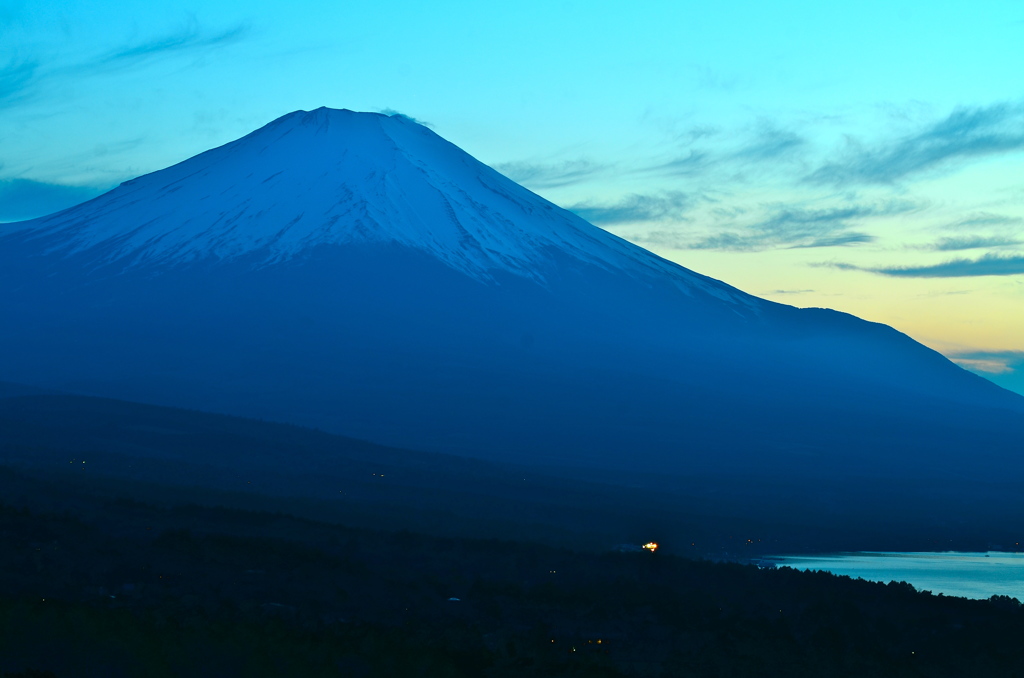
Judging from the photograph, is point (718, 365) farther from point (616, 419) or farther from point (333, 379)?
point (333, 379)

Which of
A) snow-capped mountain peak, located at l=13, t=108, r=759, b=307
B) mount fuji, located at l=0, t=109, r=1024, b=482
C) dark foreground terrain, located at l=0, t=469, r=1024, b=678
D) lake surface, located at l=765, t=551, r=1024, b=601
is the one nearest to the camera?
dark foreground terrain, located at l=0, t=469, r=1024, b=678

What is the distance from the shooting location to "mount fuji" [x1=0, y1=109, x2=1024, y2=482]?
123938mm

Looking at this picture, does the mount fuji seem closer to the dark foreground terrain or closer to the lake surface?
the lake surface

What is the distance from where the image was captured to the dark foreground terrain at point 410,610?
1116 inches

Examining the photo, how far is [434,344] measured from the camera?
154 metres

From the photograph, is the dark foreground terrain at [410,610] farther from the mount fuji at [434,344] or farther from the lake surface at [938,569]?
the mount fuji at [434,344]

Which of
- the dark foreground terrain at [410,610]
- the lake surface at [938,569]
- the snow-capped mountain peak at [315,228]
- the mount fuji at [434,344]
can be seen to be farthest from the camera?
the snow-capped mountain peak at [315,228]

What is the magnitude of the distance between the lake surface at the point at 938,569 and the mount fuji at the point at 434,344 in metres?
37.8

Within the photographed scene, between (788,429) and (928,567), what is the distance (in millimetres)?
72609

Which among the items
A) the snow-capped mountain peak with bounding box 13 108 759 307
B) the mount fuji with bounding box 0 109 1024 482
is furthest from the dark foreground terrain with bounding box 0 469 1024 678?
the snow-capped mountain peak with bounding box 13 108 759 307

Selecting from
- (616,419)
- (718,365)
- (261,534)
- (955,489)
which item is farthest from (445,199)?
(261,534)

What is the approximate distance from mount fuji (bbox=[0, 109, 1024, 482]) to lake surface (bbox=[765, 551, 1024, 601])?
37.8 meters

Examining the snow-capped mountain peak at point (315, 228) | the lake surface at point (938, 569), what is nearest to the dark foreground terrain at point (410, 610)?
the lake surface at point (938, 569)

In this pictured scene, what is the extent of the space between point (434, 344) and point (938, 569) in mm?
97447
